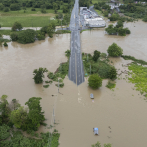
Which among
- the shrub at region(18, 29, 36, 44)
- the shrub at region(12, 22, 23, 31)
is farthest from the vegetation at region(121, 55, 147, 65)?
the shrub at region(12, 22, 23, 31)

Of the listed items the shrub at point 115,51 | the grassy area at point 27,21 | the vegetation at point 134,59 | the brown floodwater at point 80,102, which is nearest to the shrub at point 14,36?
the brown floodwater at point 80,102

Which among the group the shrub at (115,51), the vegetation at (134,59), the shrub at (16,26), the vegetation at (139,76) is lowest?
the vegetation at (139,76)

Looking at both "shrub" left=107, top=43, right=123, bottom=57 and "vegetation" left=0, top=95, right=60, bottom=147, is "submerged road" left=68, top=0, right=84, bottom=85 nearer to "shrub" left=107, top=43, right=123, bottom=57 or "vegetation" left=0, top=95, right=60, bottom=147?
"shrub" left=107, top=43, right=123, bottom=57

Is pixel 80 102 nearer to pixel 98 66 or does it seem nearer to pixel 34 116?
pixel 34 116

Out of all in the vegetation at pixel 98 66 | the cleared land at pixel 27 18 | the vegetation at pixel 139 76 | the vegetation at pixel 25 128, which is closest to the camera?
the vegetation at pixel 25 128

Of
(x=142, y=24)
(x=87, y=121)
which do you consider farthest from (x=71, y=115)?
(x=142, y=24)

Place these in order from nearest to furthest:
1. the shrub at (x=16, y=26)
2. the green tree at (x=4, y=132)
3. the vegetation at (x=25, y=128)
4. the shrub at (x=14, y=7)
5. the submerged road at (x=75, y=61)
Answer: the vegetation at (x=25, y=128)
the green tree at (x=4, y=132)
the submerged road at (x=75, y=61)
the shrub at (x=16, y=26)
the shrub at (x=14, y=7)

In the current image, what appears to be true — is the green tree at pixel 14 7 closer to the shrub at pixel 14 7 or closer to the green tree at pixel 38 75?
the shrub at pixel 14 7

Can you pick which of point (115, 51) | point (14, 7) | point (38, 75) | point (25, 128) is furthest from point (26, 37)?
point (14, 7)

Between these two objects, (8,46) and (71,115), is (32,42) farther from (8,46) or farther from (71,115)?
(71,115)
